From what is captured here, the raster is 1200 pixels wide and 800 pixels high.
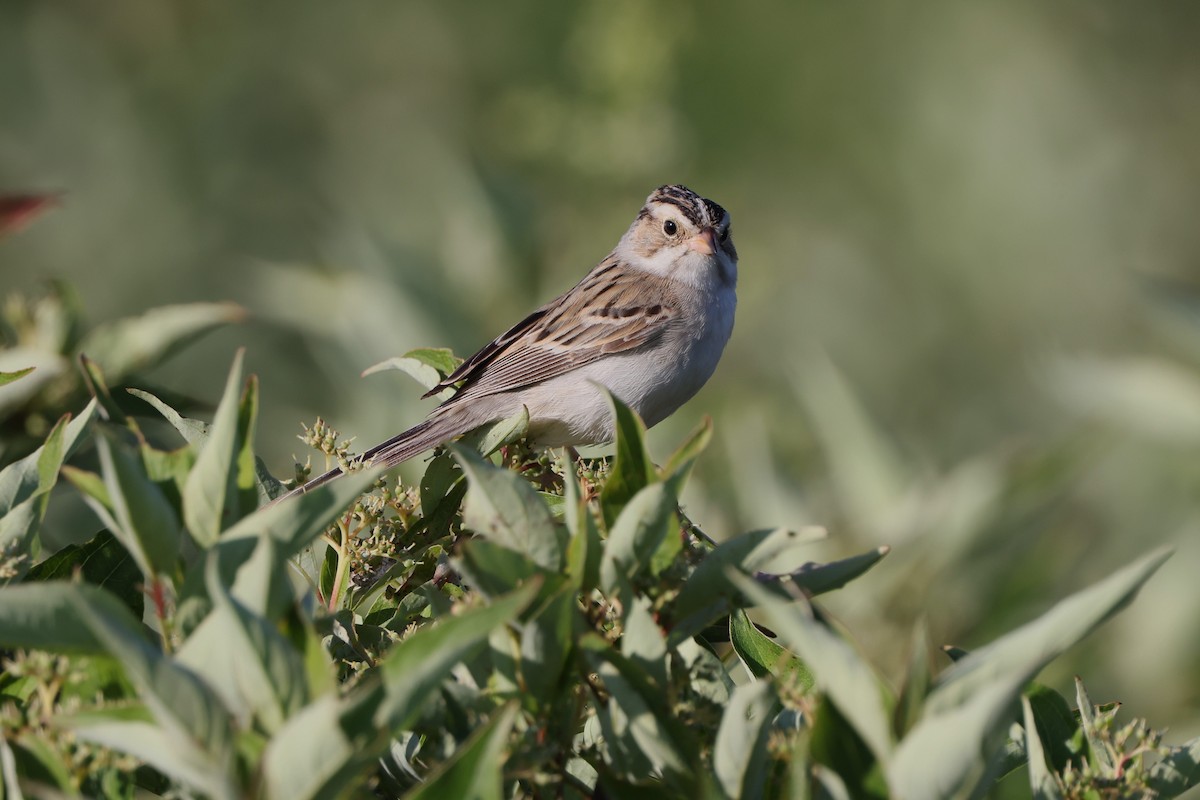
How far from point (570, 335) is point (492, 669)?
3405 millimetres

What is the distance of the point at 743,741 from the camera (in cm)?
179

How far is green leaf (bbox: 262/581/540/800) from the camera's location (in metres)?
1.54

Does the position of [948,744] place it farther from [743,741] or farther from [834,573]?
[834,573]

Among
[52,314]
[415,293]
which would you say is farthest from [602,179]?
[52,314]

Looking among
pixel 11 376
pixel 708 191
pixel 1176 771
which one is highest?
pixel 11 376

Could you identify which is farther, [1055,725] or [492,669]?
[1055,725]

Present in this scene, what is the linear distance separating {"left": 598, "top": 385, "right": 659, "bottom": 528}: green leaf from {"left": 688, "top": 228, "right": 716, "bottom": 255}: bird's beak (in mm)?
3466

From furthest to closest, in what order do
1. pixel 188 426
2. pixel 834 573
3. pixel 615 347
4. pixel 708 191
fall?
pixel 708 191 → pixel 615 347 → pixel 188 426 → pixel 834 573

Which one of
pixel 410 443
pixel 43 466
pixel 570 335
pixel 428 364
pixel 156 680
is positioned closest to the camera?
pixel 156 680

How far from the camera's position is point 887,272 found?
38.9ft

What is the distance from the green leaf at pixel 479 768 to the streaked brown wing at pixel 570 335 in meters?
3.24

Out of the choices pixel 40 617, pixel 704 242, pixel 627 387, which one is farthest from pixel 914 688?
pixel 704 242

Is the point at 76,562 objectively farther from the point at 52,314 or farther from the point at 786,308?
the point at 786,308

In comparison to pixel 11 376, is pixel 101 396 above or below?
below
